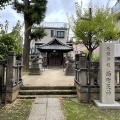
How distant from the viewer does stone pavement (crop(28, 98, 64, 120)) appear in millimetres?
5002

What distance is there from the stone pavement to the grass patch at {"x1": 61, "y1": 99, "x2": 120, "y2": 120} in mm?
237

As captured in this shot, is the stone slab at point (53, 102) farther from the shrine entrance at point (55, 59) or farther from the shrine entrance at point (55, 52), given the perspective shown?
the shrine entrance at point (55, 59)

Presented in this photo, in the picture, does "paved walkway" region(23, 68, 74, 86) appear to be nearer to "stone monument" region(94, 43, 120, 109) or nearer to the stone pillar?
the stone pillar

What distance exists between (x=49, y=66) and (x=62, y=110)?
1715 centimetres

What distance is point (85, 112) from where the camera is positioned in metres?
5.59

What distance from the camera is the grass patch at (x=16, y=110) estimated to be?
16.7ft

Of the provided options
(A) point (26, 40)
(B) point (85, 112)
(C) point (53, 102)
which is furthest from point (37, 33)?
(B) point (85, 112)

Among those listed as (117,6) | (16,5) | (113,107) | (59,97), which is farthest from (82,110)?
(117,6)

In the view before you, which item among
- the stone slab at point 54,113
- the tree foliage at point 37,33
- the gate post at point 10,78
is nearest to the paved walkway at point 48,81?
the gate post at point 10,78

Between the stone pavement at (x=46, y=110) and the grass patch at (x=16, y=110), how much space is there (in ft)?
0.78

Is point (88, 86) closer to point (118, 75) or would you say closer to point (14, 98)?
point (118, 75)

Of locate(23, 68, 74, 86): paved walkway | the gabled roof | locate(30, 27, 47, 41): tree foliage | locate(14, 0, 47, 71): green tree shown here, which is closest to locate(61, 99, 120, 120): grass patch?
locate(23, 68, 74, 86): paved walkway

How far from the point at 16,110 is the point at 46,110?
3.34 feet

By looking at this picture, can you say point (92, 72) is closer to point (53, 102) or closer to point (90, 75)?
point (90, 75)
